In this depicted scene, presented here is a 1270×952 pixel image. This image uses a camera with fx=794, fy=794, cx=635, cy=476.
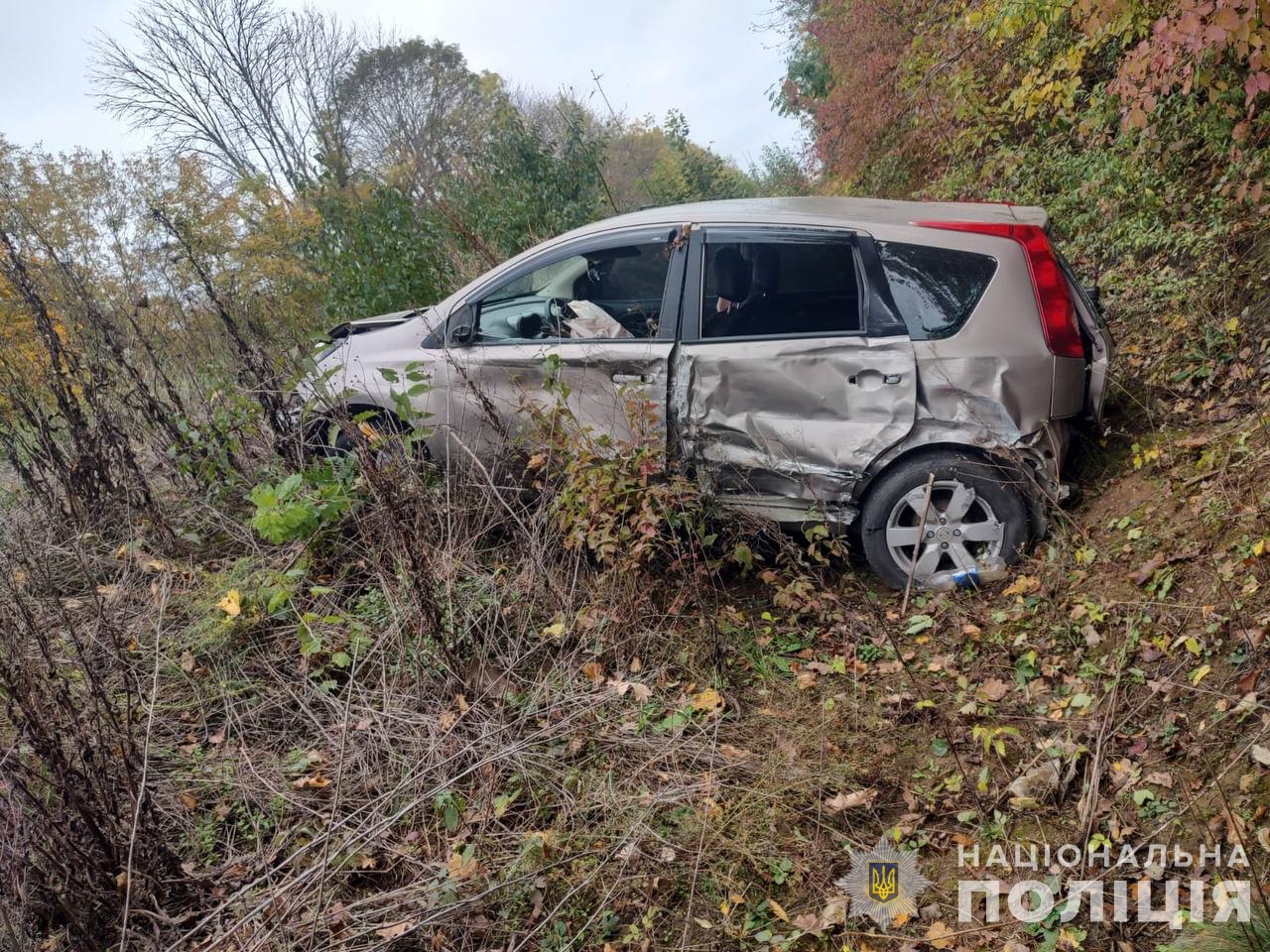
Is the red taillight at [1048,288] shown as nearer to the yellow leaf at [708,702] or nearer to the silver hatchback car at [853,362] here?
the silver hatchback car at [853,362]

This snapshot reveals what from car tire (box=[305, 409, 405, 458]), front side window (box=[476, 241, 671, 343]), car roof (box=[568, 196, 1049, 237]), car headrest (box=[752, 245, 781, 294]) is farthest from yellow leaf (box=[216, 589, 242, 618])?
car headrest (box=[752, 245, 781, 294])

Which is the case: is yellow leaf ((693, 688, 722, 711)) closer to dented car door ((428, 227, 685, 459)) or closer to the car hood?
dented car door ((428, 227, 685, 459))

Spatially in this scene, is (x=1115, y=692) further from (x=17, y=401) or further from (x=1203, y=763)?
(x=17, y=401)

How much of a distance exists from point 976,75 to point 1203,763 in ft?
26.3

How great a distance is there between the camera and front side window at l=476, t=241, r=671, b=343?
404 centimetres

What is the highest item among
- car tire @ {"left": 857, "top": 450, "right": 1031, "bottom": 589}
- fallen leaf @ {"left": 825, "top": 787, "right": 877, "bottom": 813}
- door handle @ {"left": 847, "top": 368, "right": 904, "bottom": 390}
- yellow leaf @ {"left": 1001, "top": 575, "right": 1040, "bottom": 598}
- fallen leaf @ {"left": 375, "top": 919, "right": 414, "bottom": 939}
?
door handle @ {"left": 847, "top": 368, "right": 904, "bottom": 390}

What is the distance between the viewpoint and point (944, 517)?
366 cm

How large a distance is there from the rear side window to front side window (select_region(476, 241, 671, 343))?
1.10 m

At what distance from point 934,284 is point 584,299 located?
1780 millimetres

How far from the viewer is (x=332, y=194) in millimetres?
7871

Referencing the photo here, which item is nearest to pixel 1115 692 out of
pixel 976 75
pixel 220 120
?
pixel 976 75

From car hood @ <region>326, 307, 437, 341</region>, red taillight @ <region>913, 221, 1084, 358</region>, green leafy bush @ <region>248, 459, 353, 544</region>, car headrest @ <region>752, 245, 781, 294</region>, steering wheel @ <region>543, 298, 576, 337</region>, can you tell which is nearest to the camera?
red taillight @ <region>913, 221, 1084, 358</region>

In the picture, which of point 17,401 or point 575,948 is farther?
point 17,401

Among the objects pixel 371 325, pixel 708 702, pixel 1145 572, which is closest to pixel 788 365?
pixel 708 702
